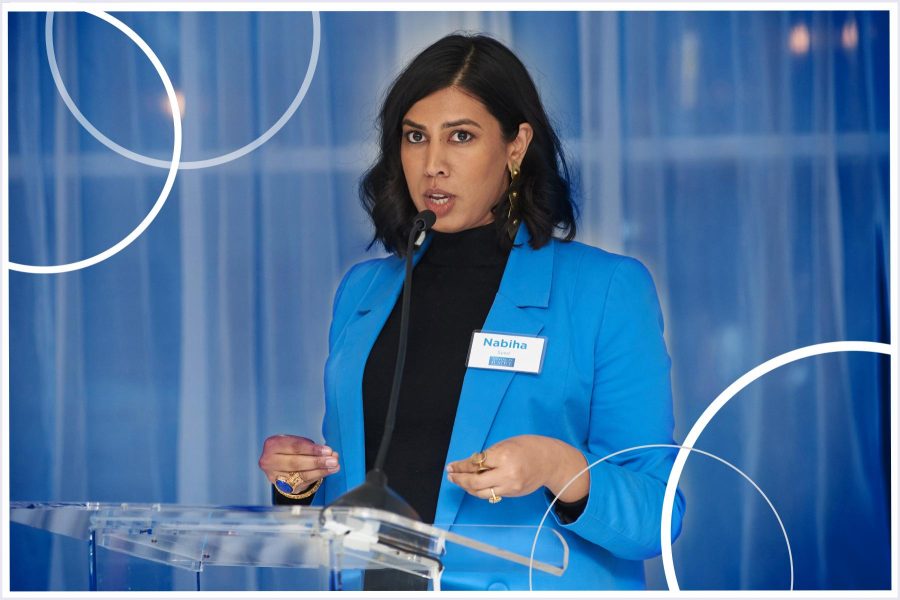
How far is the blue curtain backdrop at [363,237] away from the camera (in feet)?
9.66

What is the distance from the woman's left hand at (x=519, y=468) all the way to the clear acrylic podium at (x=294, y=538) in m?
0.09

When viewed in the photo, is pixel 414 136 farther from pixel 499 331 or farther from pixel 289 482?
pixel 289 482

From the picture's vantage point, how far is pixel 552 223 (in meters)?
2.29

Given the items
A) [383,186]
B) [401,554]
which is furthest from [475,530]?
[383,186]

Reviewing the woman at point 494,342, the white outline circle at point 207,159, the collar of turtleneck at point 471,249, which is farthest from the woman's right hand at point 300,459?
the white outline circle at point 207,159

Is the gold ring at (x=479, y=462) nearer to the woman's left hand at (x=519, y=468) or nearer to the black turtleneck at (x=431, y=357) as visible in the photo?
the woman's left hand at (x=519, y=468)

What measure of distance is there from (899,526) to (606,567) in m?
0.68

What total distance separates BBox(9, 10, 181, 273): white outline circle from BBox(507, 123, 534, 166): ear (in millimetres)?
1069

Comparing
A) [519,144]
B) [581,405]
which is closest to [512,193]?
[519,144]

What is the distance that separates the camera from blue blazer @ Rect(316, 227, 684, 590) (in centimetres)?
191

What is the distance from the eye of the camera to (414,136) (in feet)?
7.45

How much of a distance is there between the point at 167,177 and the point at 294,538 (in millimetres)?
1847

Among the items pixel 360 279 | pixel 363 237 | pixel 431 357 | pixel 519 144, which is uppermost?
pixel 519 144

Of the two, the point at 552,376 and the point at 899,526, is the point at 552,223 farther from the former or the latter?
the point at 899,526
